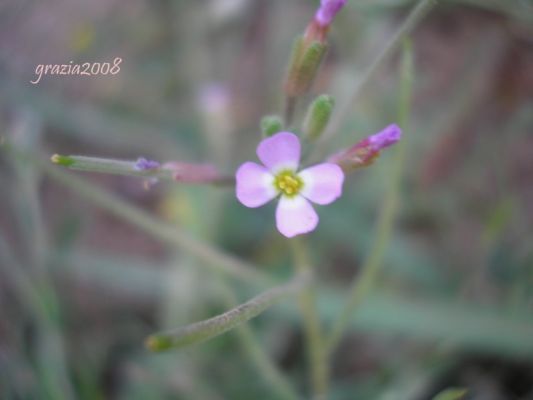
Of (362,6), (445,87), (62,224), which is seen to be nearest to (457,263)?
(445,87)

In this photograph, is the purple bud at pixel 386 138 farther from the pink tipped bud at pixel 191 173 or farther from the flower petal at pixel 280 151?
the pink tipped bud at pixel 191 173

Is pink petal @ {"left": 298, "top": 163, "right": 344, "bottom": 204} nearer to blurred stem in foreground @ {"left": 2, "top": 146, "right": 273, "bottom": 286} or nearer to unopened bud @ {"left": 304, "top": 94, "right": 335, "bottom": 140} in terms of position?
unopened bud @ {"left": 304, "top": 94, "right": 335, "bottom": 140}

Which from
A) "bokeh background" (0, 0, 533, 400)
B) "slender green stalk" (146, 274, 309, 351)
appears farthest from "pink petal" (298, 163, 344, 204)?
"bokeh background" (0, 0, 533, 400)

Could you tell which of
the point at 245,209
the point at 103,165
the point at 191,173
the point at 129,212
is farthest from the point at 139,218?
the point at 245,209

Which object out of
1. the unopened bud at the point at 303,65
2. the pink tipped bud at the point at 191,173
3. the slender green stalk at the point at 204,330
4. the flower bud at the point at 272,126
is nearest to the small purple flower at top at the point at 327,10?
the unopened bud at the point at 303,65

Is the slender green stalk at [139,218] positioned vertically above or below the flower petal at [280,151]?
above

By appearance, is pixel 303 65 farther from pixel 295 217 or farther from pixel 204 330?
pixel 204 330
